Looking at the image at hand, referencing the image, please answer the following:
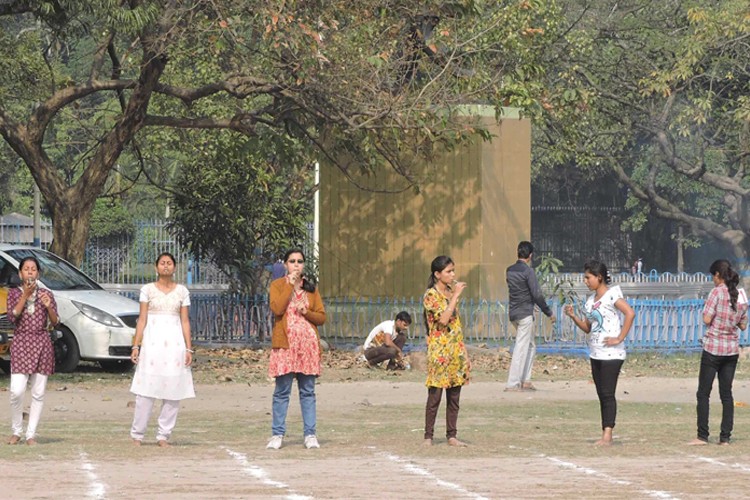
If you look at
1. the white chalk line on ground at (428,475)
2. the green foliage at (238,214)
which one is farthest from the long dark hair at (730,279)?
the green foliage at (238,214)

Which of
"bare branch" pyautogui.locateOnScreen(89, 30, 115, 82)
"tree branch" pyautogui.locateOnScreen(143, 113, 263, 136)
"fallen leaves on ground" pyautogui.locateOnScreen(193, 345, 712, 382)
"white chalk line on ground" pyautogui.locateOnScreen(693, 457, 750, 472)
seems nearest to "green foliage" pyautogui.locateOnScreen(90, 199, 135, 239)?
"bare branch" pyautogui.locateOnScreen(89, 30, 115, 82)

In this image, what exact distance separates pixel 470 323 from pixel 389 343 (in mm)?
2899

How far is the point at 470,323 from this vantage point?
23.0 metres

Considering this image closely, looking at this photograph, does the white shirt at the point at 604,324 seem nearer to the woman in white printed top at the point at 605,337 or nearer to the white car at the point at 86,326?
the woman in white printed top at the point at 605,337

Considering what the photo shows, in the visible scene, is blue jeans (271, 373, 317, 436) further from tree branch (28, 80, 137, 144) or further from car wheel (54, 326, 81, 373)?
tree branch (28, 80, 137, 144)

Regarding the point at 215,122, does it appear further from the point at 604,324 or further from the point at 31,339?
the point at 604,324

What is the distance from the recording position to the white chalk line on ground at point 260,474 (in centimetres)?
894

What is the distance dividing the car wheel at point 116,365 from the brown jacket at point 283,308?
952 cm

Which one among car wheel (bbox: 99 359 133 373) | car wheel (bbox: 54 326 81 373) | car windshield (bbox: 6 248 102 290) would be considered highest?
car windshield (bbox: 6 248 102 290)

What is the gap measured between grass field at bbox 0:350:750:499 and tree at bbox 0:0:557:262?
4.51 m

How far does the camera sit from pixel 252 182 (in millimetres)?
25250

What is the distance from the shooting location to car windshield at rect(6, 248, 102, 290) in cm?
2002

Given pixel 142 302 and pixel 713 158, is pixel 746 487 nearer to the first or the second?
pixel 142 302

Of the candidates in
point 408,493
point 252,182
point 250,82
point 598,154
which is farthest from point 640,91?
point 408,493
